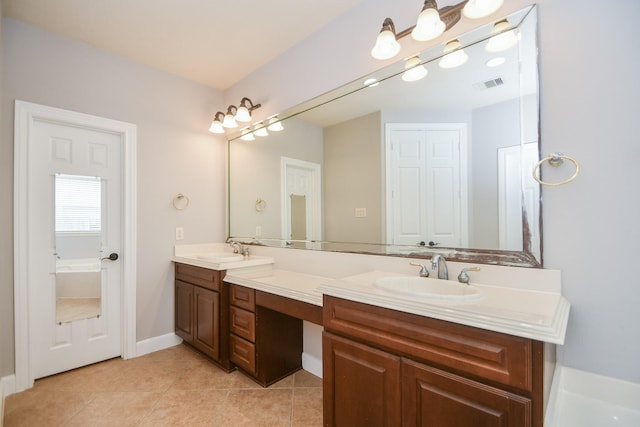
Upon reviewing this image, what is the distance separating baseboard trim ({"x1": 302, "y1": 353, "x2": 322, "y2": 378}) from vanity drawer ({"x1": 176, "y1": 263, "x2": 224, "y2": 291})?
878 millimetres

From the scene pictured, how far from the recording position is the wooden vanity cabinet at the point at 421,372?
886mm

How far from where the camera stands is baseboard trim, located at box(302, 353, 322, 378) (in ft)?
7.06

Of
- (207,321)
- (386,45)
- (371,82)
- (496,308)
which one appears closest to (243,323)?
(207,321)

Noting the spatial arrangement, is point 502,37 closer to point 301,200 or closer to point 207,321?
point 301,200

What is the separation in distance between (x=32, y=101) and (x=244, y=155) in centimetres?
158

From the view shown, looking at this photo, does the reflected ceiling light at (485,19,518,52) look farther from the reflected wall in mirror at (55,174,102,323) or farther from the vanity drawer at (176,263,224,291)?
the reflected wall in mirror at (55,174,102,323)

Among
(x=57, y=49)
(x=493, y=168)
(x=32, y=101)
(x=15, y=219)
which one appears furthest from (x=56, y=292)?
(x=493, y=168)

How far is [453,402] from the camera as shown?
39.3 inches

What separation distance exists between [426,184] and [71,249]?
270 centimetres

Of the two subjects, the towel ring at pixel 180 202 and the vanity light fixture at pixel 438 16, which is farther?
the towel ring at pixel 180 202

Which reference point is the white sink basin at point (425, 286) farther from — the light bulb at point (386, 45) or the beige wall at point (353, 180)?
the light bulb at point (386, 45)

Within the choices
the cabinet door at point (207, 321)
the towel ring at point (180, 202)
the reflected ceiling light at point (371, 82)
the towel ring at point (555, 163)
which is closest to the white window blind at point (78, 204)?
the towel ring at point (180, 202)

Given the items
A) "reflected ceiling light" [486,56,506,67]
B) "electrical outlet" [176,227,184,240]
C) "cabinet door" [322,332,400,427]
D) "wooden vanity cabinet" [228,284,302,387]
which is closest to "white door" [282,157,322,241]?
"wooden vanity cabinet" [228,284,302,387]

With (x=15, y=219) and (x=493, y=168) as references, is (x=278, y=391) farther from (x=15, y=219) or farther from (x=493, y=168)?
(x=15, y=219)
